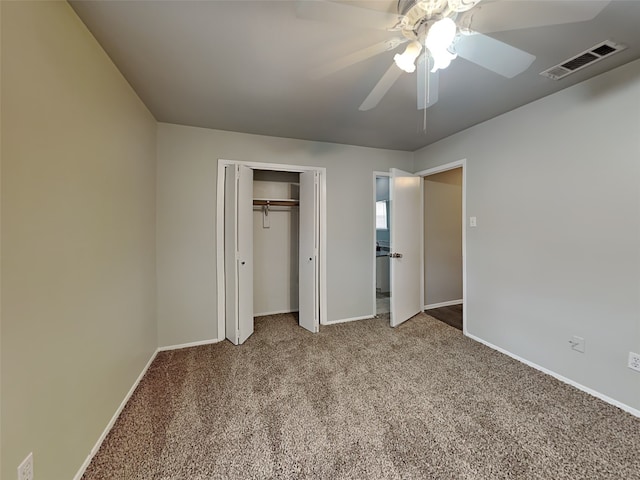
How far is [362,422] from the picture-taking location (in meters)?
1.65

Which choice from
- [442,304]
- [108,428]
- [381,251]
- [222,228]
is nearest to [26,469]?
[108,428]

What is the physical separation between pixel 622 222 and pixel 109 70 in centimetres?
363

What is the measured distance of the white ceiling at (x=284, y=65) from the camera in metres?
1.31

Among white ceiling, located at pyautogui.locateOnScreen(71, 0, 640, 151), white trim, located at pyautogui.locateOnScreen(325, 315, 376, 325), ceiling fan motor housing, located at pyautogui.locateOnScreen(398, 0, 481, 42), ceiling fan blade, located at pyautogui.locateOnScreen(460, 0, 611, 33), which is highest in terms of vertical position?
white ceiling, located at pyautogui.locateOnScreen(71, 0, 640, 151)

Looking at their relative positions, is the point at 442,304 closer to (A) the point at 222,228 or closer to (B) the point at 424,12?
(A) the point at 222,228

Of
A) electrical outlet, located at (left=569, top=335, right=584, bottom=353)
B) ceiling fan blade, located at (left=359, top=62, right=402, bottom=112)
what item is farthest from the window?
ceiling fan blade, located at (left=359, top=62, right=402, bottom=112)

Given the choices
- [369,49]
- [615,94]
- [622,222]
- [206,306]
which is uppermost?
[369,49]

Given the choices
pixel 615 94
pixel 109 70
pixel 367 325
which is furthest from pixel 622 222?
pixel 109 70

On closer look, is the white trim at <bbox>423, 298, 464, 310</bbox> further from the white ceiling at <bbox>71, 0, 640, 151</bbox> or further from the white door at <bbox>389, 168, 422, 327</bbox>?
the white ceiling at <bbox>71, 0, 640, 151</bbox>

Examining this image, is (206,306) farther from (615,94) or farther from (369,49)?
(615,94)

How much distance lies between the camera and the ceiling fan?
1050 millimetres

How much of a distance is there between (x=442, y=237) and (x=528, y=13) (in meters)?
3.02

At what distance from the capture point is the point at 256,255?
3604mm

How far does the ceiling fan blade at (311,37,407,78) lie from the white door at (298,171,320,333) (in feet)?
4.59
